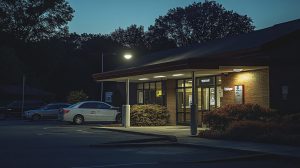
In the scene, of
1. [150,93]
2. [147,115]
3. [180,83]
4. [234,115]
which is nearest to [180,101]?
[180,83]

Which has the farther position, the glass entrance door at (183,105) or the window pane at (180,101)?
the window pane at (180,101)

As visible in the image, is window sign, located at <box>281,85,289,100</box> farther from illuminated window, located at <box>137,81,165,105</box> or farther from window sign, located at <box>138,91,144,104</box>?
window sign, located at <box>138,91,144,104</box>

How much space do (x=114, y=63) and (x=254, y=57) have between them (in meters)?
54.8

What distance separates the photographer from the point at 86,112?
33969 millimetres

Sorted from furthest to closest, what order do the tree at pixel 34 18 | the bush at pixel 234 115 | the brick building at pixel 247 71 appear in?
1. the tree at pixel 34 18
2. the brick building at pixel 247 71
3. the bush at pixel 234 115

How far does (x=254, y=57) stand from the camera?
81.4 ft

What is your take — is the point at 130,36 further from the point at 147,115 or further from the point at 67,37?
the point at 147,115

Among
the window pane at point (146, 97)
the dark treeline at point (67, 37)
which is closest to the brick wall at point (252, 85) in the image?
the window pane at point (146, 97)

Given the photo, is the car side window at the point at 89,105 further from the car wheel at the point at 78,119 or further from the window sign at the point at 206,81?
the window sign at the point at 206,81

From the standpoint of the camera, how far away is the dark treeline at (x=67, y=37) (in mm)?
70750

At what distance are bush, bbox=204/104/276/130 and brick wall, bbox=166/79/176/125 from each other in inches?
386

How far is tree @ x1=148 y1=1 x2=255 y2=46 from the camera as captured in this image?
80750mm

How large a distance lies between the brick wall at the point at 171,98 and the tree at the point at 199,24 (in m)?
47.0

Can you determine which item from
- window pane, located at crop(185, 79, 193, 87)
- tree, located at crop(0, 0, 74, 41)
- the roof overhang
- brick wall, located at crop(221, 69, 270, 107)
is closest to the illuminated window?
window pane, located at crop(185, 79, 193, 87)
